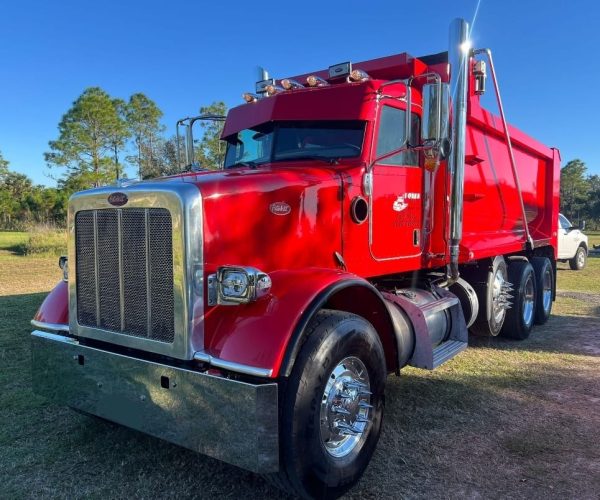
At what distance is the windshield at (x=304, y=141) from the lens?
4.16 metres

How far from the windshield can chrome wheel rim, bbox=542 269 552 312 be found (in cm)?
527

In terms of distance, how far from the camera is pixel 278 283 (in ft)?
10.0

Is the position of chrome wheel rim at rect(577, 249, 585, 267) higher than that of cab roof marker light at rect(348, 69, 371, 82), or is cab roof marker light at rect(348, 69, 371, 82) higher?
cab roof marker light at rect(348, 69, 371, 82)

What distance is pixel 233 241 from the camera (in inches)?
121

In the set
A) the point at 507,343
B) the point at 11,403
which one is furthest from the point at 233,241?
the point at 507,343

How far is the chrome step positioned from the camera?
4.45 metres

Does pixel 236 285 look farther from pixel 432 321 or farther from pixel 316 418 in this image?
pixel 432 321

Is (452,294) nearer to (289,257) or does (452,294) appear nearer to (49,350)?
(289,257)

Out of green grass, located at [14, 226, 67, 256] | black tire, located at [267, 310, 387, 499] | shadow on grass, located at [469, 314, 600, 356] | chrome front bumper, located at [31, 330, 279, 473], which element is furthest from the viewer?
green grass, located at [14, 226, 67, 256]

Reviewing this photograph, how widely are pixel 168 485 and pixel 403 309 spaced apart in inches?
89.4

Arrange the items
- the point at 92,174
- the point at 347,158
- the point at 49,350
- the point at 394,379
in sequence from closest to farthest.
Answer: the point at 49,350 < the point at 347,158 < the point at 394,379 < the point at 92,174

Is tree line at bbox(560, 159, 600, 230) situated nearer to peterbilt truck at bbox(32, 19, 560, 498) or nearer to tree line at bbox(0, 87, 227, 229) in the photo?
tree line at bbox(0, 87, 227, 229)

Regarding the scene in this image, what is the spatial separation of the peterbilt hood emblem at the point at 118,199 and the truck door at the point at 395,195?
196 cm

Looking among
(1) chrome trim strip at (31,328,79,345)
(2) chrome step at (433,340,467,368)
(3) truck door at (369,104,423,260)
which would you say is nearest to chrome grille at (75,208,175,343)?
(1) chrome trim strip at (31,328,79,345)
